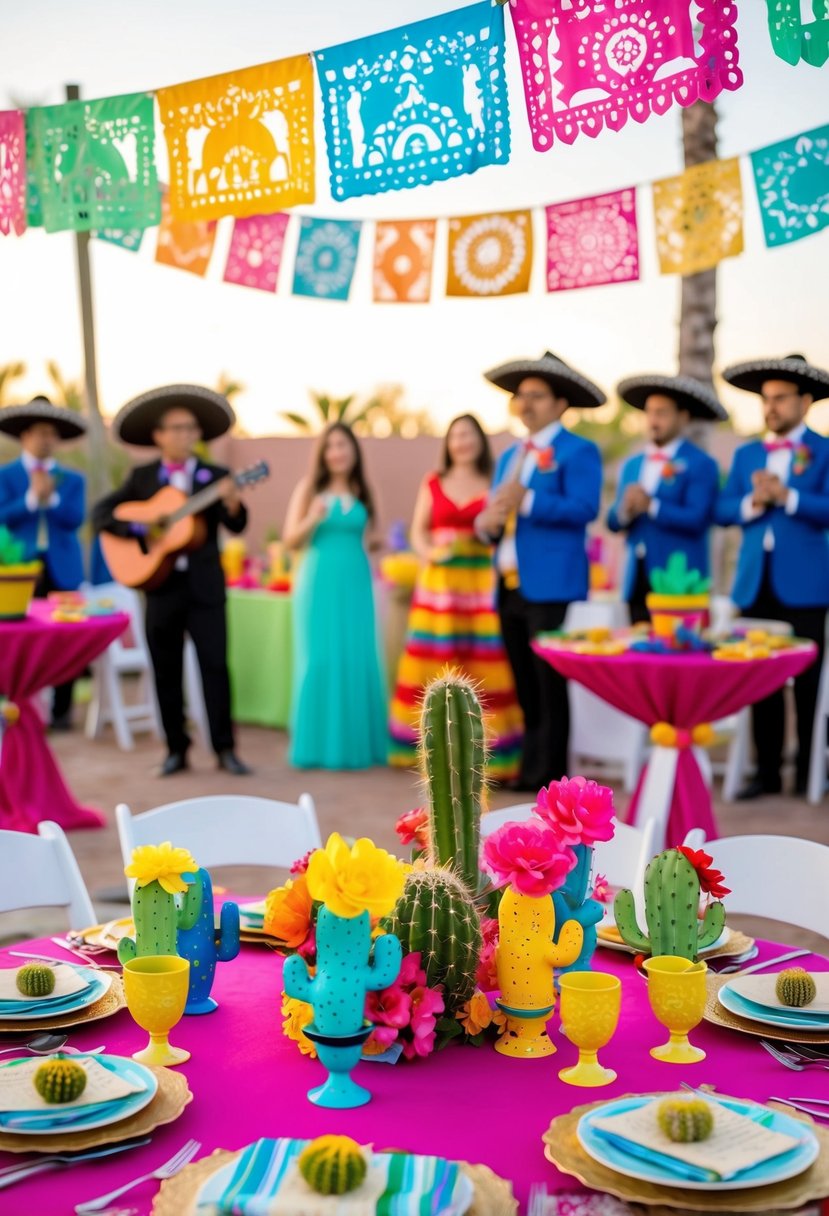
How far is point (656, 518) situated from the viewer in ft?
19.4

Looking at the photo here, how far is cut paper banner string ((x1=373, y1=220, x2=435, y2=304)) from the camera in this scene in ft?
18.1

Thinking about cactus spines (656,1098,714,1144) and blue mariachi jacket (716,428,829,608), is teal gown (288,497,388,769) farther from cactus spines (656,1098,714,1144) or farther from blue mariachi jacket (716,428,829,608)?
cactus spines (656,1098,714,1144)

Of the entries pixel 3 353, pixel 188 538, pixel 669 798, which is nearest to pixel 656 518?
pixel 669 798

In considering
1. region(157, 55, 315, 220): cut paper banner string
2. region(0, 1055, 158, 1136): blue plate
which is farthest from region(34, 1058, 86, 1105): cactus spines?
region(157, 55, 315, 220): cut paper banner string

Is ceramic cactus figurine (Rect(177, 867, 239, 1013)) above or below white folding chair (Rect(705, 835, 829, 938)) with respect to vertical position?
above

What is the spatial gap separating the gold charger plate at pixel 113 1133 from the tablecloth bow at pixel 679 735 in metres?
3.26

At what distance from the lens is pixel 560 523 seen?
591 centimetres

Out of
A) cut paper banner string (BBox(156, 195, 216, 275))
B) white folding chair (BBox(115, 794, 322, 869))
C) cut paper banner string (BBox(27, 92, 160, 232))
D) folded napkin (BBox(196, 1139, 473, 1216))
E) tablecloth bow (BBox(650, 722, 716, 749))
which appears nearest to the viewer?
folded napkin (BBox(196, 1139, 473, 1216))

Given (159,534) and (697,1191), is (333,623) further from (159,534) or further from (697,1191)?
(697,1191)

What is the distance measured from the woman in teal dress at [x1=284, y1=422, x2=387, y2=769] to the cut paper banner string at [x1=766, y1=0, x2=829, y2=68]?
13.3 ft

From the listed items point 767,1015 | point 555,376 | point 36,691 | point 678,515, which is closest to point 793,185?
point 555,376

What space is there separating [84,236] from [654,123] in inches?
181

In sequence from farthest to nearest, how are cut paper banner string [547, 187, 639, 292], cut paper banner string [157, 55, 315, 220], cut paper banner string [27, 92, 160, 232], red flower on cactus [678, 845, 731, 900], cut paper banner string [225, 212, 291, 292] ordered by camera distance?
1. cut paper banner string [225, 212, 291, 292]
2. cut paper banner string [547, 187, 639, 292]
3. cut paper banner string [27, 92, 160, 232]
4. cut paper banner string [157, 55, 315, 220]
5. red flower on cactus [678, 845, 731, 900]

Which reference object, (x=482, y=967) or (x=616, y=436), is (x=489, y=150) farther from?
(x=616, y=436)
